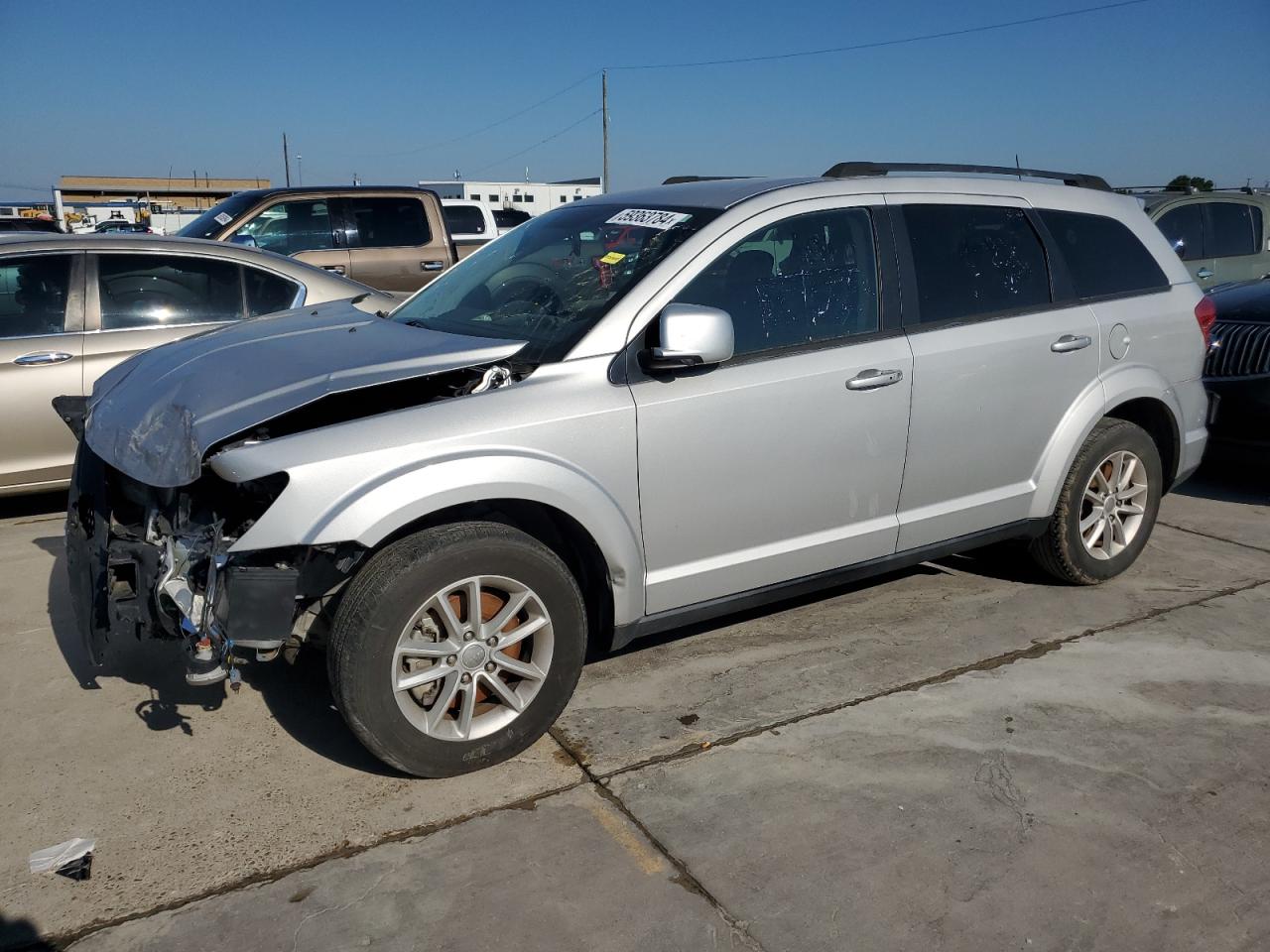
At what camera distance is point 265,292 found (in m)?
6.23

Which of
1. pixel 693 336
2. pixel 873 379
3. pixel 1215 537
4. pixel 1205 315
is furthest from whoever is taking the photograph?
pixel 1215 537

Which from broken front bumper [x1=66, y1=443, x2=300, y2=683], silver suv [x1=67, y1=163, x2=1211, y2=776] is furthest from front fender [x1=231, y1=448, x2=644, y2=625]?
broken front bumper [x1=66, y1=443, x2=300, y2=683]

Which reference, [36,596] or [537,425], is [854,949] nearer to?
[537,425]

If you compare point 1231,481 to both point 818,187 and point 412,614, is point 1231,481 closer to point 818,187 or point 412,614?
point 818,187

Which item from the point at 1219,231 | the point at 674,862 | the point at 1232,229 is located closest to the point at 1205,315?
the point at 674,862

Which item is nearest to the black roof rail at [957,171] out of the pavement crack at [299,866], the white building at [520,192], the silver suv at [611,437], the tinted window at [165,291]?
the silver suv at [611,437]

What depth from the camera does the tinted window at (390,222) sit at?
1031 cm

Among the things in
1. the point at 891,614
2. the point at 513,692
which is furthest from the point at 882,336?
the point at 513,692

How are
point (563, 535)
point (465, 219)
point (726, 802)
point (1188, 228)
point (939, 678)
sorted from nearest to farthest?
point (726, 802) < point (563, 535) < point (939, 678) < point (1188, 228) < point (465, 219)

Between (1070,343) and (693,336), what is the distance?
2069mm

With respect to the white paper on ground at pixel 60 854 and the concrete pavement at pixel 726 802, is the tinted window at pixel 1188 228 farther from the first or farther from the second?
the white paper on ground at pixel 60 854

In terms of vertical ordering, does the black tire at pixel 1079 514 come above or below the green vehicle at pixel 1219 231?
below

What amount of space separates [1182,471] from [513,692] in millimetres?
3632

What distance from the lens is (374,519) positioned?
9.95 feet
